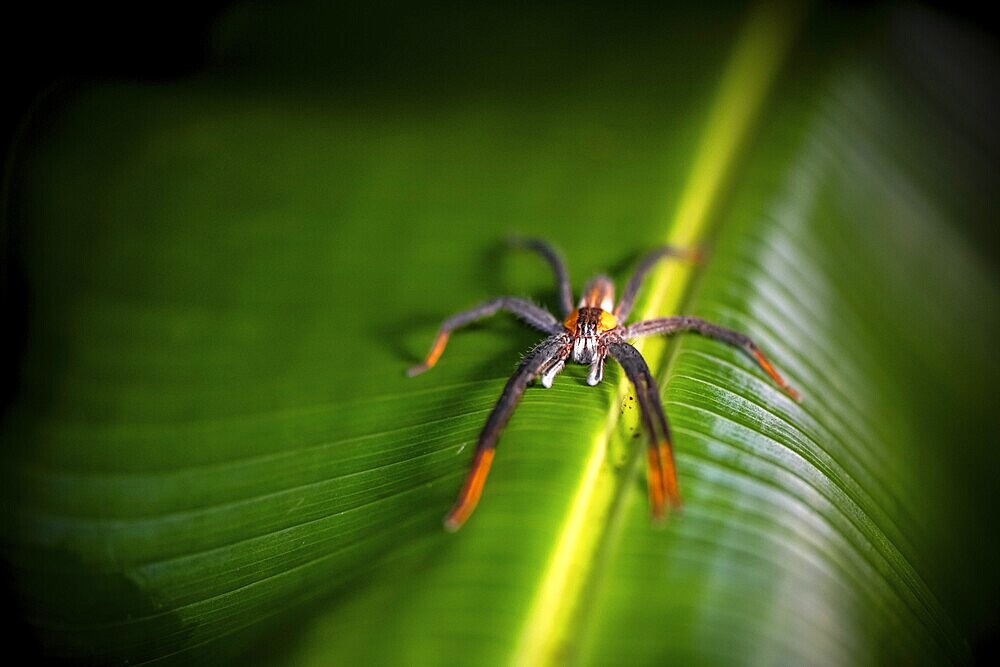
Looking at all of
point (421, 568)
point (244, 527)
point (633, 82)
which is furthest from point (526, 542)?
point (633, 82)

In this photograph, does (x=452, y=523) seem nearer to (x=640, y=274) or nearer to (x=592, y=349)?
(x=592, y=349)

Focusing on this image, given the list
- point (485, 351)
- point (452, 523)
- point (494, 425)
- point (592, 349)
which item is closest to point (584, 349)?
point (592, 349)

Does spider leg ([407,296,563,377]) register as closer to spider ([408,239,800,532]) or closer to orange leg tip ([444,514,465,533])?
spider ([408,239,800,532])

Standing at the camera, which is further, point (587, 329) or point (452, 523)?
point (587, 329)

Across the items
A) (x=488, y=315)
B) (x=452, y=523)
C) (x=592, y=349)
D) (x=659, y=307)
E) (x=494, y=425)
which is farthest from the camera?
(x=488, y=315)

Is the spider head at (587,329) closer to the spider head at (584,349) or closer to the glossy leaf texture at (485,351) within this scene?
the spider head at (584,349)

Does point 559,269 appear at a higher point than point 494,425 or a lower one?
higher

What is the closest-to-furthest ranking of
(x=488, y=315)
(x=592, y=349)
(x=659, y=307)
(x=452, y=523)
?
(x=452, y=523) → (x=592, y=349) → (x=659, y=307) → (x=488, y=315)
